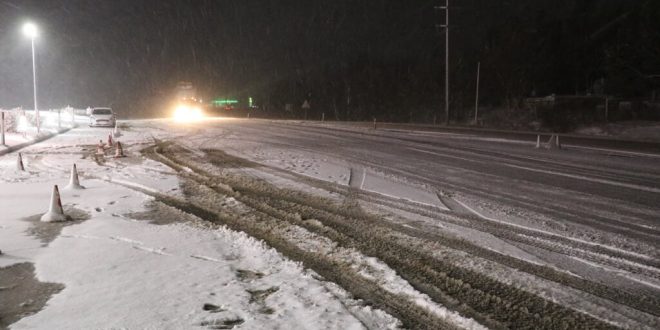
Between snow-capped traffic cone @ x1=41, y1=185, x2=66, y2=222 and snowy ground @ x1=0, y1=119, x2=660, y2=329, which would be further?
snow-capped traffic cone @ x1=41, y1=185, x2=66, y2=222

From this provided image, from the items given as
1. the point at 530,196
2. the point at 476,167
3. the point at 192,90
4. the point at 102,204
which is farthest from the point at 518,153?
the point at 192,90

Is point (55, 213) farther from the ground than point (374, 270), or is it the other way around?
point (55, 213)

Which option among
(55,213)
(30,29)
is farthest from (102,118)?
(55,213)

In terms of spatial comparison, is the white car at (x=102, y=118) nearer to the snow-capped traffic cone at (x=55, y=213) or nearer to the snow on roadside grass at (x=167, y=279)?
the snow on roadside grass at (x=167, y=279)

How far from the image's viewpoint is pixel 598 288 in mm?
5316

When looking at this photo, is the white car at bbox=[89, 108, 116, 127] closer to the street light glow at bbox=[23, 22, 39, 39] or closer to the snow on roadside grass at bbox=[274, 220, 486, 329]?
the street light glow at bbox=[23, 22, 39, 39]

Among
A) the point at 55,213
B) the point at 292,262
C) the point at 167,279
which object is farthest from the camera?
the point at 55,213

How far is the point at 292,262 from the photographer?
19.9 feet

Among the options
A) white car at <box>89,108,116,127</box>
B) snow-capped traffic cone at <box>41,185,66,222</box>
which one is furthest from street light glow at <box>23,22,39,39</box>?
snow-capped traffic cone at <box>41,185,66,222</box>

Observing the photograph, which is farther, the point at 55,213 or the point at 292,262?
the point at 55,213

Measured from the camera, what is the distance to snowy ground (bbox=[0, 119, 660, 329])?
15.2ft

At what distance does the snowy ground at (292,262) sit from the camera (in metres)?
4.63

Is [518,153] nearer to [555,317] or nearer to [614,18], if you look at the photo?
[555,317]

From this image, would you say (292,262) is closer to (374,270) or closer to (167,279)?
(374,270)
